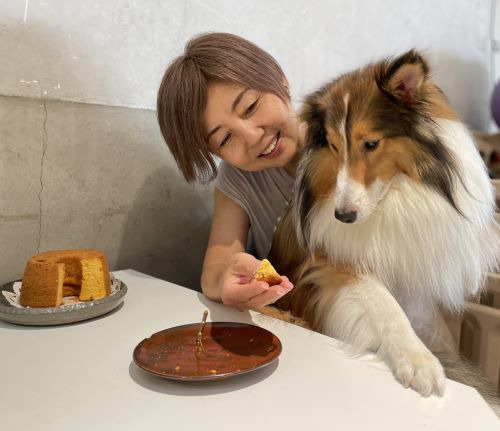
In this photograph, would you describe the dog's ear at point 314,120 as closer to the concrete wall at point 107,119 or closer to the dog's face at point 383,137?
the dog's face at point 383,137

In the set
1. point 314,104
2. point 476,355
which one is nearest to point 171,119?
point 314,104

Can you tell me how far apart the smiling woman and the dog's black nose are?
376mm

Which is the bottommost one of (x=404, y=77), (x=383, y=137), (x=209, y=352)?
(x=209, y=352)

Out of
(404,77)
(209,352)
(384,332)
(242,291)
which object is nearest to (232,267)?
(242,291)

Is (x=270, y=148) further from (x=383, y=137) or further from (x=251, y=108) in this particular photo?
(x=383, y=137)

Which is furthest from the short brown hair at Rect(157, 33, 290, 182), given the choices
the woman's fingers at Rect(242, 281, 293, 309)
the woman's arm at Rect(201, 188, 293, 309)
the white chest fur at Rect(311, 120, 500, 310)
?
the woman's fingers at Rect(242, 281, 293, 309)

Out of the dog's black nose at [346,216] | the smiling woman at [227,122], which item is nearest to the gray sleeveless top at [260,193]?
the smiling woman at [227,122]

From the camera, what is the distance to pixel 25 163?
158 centimetres

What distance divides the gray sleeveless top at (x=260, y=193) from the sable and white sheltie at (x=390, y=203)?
1.03 ft

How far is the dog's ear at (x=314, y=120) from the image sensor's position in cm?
147

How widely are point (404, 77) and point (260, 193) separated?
0.70m

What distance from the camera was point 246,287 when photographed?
1202 mm

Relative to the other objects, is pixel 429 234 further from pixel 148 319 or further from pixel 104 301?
pixel 104 301

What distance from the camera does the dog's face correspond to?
1.31 meters
